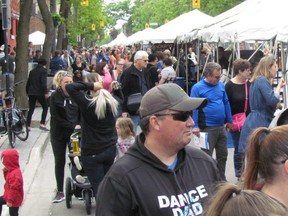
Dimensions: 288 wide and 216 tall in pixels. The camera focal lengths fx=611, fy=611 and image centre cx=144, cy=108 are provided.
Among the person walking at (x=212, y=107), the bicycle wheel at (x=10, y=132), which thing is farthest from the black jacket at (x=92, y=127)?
the bicycle wheel at (x=10, y=132)

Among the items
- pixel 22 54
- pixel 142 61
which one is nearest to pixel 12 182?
pixel 142 61

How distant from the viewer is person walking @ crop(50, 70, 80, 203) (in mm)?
7879

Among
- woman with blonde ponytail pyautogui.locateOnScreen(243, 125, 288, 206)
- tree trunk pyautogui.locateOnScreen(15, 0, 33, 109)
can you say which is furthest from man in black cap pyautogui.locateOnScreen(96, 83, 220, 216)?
tree trunk pyautogui.locateOnScreen(15, 0, 33, 109)

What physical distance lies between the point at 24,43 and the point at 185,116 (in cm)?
1369

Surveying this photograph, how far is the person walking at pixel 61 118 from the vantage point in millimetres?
7879

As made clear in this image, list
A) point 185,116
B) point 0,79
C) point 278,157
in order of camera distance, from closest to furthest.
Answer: point 278,157 < point 185,116 < point 0,79

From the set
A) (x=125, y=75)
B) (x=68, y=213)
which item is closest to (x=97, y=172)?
(x=68, y=213)

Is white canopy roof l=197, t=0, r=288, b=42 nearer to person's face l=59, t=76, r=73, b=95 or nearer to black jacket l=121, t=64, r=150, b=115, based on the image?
black jacket l=121, t=64, r=150, b=115

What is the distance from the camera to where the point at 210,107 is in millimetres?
8211

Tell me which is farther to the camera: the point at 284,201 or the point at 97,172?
the point at 97,172

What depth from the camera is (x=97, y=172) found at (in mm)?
6777

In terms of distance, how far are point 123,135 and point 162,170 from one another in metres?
3.95

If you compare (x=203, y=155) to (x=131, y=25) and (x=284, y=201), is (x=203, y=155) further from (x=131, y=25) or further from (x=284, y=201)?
(x=131, y=25)

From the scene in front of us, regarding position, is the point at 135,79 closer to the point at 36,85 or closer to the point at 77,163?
the point at 77,163
